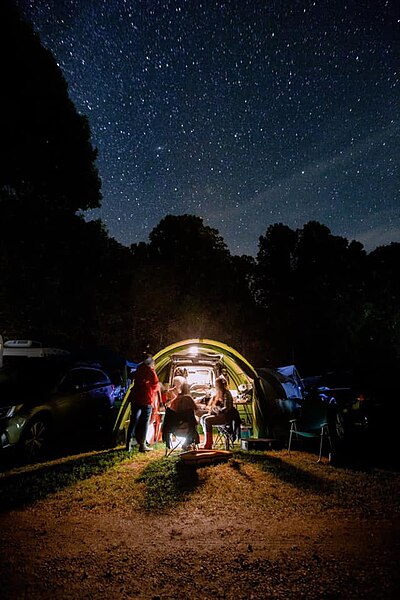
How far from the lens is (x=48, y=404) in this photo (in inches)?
293

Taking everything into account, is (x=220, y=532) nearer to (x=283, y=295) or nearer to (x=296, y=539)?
(x=296, y=539)

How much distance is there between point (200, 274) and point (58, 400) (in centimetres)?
2047

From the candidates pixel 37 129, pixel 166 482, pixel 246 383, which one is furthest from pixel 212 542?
pixel 37 129

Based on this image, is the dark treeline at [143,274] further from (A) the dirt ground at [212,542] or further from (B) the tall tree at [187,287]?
(A) the dirt ground at [212,542]

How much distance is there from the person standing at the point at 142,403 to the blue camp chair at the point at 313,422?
3.00m

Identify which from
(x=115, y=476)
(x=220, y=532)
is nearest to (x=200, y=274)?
(x=115, y=476)

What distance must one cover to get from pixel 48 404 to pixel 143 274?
56.6 ft

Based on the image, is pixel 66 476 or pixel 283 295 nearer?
pixel 66 476

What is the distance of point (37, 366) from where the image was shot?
28.2 ft

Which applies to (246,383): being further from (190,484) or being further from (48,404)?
(48,404)

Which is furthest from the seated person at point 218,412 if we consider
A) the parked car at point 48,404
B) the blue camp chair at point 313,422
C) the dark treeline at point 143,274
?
the dark treeline at point 143,274

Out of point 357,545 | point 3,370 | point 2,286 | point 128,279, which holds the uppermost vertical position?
point 128,279

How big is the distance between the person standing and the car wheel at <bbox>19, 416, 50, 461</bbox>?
1.63 m

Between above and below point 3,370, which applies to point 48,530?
below
